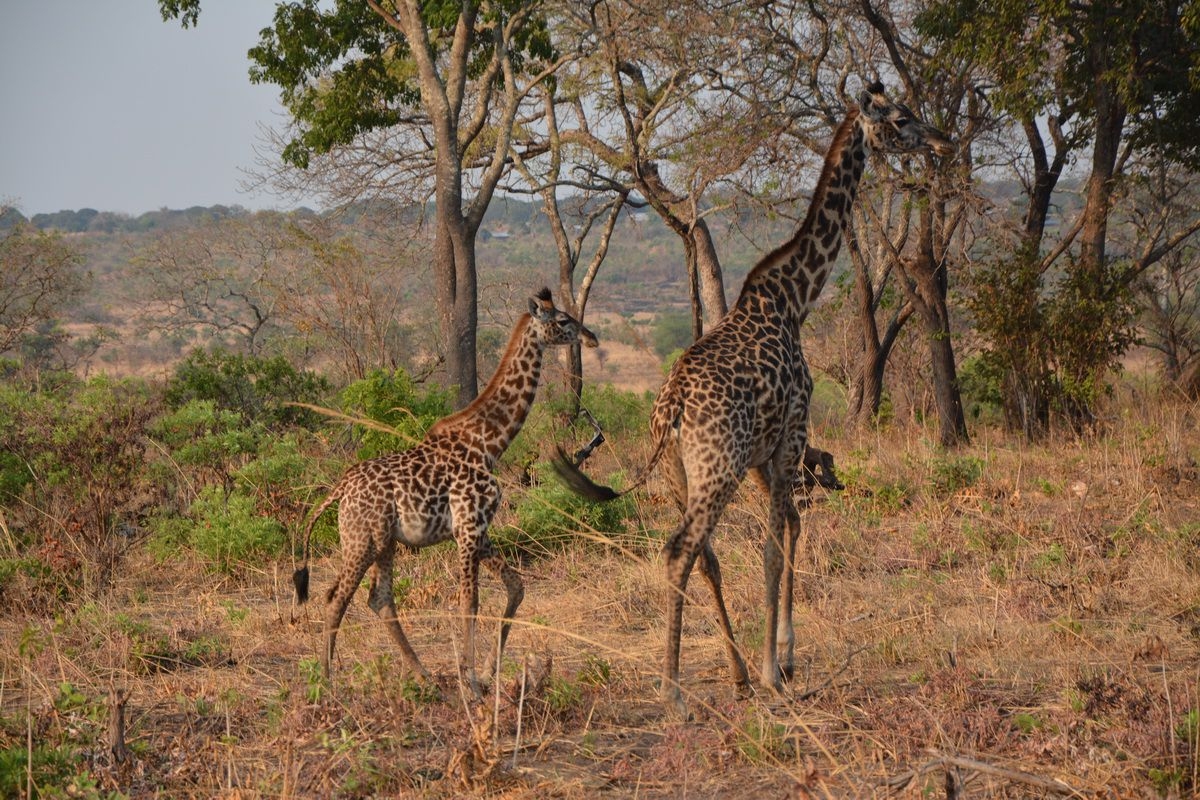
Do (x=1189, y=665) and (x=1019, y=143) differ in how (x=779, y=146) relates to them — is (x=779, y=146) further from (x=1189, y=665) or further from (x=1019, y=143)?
(x=1189, y=665)

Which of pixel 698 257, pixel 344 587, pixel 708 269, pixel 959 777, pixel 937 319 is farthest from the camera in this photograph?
pixel 698 257

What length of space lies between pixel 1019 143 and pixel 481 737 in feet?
53.7

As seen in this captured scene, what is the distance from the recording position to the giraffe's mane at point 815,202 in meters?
6.59

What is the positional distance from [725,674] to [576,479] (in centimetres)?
151

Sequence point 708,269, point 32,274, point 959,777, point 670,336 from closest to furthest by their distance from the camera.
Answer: point 959,777, point 708,269, point 32,274, point 670,336

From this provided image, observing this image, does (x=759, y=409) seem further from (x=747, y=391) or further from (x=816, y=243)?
(x=816, y=243)

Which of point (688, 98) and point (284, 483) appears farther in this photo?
point (688, 98)

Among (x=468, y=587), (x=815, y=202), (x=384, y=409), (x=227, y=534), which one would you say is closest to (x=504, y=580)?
(x=468, y=587)

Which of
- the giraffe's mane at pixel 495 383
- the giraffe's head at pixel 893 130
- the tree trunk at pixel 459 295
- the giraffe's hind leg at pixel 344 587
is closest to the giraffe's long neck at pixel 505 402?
the giraffe's mane at pixel 495 383

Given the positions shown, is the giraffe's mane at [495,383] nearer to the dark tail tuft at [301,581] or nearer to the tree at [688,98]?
the dark tail tuft at [301,581]

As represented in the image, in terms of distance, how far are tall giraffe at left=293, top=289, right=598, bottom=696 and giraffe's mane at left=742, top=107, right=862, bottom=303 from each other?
1.37 m

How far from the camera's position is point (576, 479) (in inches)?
234

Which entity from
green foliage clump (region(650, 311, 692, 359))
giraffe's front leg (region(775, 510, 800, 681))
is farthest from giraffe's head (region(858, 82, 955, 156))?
green foliage clump (region(650, 311, 692, 359))

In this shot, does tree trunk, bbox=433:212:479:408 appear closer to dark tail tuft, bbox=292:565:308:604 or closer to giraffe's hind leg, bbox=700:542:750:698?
dark tail tuft, bbox=292:565:308:604
